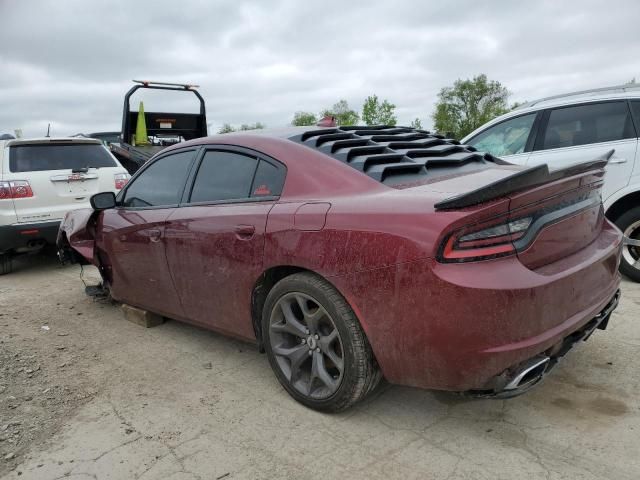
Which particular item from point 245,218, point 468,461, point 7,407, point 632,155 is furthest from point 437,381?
point 632,155

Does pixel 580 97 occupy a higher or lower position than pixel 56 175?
higher

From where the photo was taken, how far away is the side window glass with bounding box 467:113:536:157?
18.0ft

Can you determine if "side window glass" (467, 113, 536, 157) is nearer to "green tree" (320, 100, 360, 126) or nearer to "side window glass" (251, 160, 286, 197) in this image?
"side window glass" (251, 160, 286, 197)

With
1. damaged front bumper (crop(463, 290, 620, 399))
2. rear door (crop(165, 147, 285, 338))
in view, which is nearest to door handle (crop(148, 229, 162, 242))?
rear door (crop(165, 147, 285, 338))

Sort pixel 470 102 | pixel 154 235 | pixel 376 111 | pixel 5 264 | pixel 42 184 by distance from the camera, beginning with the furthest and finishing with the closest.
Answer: pixel 470 102 → pixel 376 111 → pixel 5 264 → pixel 42 184 → pixel 154 235

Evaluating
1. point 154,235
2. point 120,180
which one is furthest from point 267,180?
point 120,180

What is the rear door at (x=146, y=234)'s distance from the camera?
367cm

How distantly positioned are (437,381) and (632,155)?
3620mm

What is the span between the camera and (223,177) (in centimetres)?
334

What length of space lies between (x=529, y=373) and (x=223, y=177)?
6.99 feet

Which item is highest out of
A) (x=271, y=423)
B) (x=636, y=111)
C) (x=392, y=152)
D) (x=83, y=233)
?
(x=636, y=111)

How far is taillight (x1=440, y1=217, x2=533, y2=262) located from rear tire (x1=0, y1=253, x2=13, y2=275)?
6.28 m

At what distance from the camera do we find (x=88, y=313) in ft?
15.9

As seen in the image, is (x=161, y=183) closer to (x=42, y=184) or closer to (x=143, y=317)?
(x=143, y=317)
